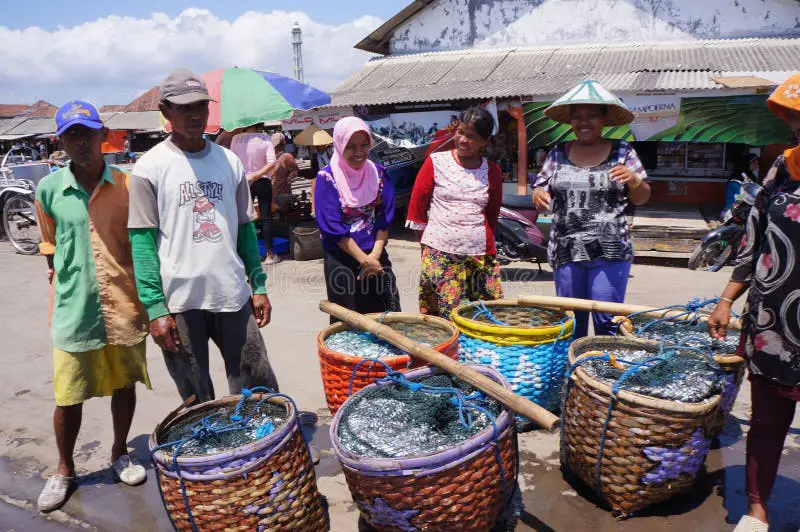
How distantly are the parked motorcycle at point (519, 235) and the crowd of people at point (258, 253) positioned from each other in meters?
3.70

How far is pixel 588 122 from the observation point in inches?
115

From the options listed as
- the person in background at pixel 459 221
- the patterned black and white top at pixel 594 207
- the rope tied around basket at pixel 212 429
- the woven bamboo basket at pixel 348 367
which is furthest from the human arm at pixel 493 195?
the rope tied around basket at pixel 212 429

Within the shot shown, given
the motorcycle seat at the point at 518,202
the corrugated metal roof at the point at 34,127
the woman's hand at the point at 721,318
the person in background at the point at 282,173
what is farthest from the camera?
the corrugated metal roof at the point at 34,127

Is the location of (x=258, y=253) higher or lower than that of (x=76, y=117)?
lower

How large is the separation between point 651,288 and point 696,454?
14.5 ft

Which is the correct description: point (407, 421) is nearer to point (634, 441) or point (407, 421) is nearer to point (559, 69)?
point (634, 441)

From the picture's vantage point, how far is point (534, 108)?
862 cm

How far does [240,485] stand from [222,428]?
0.26 m

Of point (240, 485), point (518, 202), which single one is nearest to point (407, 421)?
point (240, 485)

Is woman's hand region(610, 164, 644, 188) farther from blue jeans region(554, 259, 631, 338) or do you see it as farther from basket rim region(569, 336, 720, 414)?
basket rim region(569, 336, 720, 414)

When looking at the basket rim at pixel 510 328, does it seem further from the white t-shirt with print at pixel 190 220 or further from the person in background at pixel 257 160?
the person in background at pixel 257 160

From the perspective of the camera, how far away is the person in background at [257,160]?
722 centimetres

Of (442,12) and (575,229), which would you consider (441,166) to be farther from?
(442,12)

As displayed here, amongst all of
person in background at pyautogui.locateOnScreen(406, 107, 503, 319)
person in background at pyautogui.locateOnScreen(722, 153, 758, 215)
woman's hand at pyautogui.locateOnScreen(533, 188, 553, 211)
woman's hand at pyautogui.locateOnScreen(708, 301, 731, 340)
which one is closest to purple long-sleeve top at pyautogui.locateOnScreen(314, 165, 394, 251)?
person in background at pyautogui.locateOnScreen(406, 107, 503, 319)
